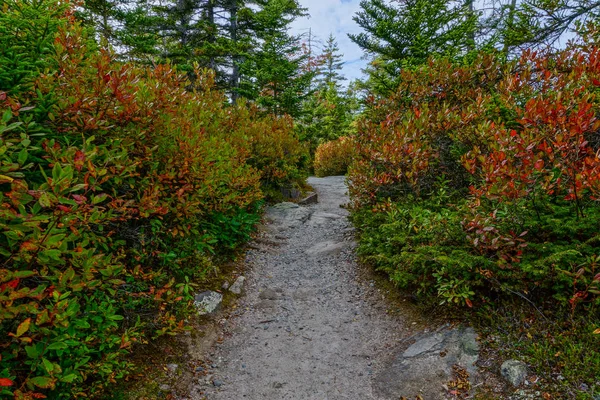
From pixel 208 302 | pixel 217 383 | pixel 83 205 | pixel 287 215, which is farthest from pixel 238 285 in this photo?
pixel 287 215

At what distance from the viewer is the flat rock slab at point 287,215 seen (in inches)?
377

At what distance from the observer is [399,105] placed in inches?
317

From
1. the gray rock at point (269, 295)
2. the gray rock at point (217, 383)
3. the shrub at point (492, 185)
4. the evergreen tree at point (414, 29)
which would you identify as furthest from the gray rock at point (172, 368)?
the evergreen tree at point (414, 29)

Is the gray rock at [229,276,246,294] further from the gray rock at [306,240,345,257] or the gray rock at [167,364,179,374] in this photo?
the gray rock at [306,240,345,257]

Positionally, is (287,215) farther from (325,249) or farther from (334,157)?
(334,157)

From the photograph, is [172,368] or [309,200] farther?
[309,200]

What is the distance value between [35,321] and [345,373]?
3159mm

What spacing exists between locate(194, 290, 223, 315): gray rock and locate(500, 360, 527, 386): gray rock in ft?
12.3

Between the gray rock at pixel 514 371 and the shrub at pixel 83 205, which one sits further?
the gray rock at pixel 514 371

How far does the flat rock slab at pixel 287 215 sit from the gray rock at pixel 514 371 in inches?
262

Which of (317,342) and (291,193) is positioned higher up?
(291,193)

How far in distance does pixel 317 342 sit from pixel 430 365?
1522 millimetres

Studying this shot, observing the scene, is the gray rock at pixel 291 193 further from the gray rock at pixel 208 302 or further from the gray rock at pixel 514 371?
the gray rock at pixel 514 371

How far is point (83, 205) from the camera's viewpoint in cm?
232
